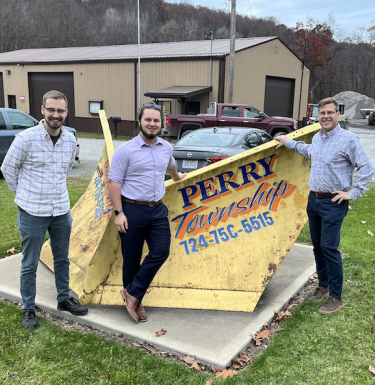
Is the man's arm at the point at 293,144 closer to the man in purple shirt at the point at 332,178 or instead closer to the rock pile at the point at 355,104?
the man in purple shirt at the point at 332,178

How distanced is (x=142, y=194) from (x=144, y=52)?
25724 mm

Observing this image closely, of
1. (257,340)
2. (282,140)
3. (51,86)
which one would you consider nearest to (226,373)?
(257,340)

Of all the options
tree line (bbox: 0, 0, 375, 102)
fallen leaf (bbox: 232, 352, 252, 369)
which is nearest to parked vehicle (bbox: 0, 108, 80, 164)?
fallen leaf (bbox: 232, 352, 252, 369)

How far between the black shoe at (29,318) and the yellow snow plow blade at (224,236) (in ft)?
1.43

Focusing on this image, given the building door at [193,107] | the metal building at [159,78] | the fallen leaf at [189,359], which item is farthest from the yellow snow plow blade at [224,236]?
the building door at [193,107]

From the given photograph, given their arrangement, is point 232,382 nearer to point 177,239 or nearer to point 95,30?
point 177,239

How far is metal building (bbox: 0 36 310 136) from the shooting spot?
23.5 meters

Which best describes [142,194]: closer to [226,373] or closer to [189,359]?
[189,359]

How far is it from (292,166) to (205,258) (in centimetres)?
126

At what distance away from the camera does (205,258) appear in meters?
3.95

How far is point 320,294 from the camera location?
13.7ft

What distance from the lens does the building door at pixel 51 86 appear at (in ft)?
94.8

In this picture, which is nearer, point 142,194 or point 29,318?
point 142,194

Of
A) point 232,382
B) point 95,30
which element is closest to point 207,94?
point 232,382
